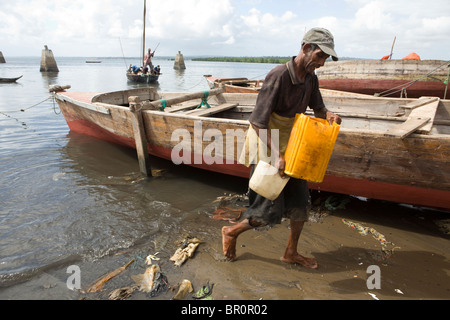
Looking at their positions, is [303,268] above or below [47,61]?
below

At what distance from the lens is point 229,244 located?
8.50 feet

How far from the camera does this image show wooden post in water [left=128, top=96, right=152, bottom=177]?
14.2 ft

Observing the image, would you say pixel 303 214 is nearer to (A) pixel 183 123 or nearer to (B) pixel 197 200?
(B) pixel 197 200

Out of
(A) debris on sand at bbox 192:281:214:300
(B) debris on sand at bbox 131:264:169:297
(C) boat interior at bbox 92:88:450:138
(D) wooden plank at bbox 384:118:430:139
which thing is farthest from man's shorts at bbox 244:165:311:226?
(C) boat interior at bbox 92:88:450:138

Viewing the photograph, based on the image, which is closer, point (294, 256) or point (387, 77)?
point (294, 256)

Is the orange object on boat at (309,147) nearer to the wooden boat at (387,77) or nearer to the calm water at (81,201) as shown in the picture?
the calm water at (81,201)

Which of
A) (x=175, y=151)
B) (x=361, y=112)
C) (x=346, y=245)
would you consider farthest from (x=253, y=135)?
(x=361, y=112)

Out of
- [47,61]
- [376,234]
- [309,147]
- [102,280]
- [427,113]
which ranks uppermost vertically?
[47,61]

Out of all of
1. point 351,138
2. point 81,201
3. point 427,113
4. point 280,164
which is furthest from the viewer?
point 81,201

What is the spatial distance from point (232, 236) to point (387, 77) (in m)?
9.39

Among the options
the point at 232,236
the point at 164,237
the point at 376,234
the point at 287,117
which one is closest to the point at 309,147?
the point at 287,117

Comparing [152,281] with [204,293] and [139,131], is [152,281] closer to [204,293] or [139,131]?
[204,293]

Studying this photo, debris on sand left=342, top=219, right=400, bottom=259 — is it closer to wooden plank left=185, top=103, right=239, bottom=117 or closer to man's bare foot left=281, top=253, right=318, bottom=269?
man's bare foot left=281, top=253, right=318, bottom=269

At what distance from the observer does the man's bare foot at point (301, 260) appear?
2.57 metres
